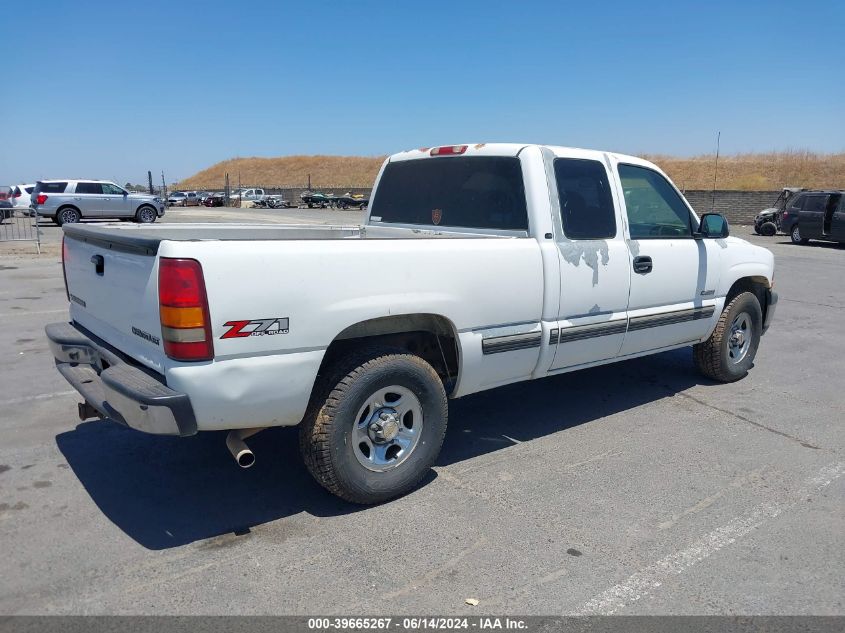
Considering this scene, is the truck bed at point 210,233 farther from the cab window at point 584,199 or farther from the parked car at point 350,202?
the parked car at point 350,202

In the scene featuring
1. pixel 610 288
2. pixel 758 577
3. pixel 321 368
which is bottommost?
pixel 758 577

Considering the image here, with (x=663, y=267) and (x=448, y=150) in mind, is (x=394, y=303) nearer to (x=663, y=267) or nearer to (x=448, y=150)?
(x=448, y=150)

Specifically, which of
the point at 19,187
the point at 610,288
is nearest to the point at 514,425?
the point at 610,288

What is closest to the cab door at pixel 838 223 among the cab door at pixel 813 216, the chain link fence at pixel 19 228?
the cab door at pixel 813 216

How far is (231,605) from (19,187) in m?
32.7

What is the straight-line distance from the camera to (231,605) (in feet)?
9.28

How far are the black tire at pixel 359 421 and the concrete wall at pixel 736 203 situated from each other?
3429 cm

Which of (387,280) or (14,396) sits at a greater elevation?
(387,280)

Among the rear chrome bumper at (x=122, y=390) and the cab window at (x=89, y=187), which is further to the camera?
the cab window at (x=89, y=187)

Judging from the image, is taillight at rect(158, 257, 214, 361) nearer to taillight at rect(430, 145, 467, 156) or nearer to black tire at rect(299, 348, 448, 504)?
black tire at rect(299, 348, 448, 504)

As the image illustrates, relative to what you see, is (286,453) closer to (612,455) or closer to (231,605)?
(231,605)

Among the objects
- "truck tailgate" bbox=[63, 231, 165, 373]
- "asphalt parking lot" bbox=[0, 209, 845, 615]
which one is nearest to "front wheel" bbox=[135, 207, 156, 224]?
"asphalt parking lot" bbox=[0, 209, 845, 615]

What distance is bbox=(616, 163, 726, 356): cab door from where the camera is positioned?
5.00 metres

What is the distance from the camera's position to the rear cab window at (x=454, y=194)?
457cm
